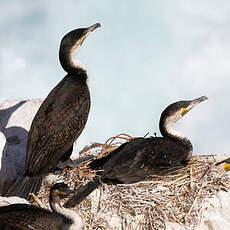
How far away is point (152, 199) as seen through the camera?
9594mm

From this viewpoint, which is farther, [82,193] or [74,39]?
[74,39]

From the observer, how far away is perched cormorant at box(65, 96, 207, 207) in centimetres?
956

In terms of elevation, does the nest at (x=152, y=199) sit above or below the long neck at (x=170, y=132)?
below

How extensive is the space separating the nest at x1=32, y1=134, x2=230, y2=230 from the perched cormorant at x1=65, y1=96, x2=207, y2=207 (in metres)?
0.14

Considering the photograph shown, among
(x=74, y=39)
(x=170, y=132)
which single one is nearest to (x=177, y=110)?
(x=170, y=132)

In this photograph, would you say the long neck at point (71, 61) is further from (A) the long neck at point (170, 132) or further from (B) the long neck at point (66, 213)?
(B) the long neck at point (66, 213)

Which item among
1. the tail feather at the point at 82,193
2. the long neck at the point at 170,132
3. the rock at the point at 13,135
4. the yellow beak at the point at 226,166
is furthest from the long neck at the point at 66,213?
the yellow beak at the point at 226,166

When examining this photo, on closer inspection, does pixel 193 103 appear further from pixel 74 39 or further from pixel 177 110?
pixel 74 39

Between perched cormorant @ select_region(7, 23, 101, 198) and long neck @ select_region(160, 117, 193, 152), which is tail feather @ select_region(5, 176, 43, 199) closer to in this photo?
perched cormorant @ select_region(7, 23, 101, 198)

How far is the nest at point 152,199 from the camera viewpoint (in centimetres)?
948

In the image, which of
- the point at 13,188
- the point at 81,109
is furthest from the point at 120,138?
the point at 13,188

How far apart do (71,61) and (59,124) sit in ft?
3.89

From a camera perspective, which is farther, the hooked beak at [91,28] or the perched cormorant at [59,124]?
the hooked beak at [91,28]

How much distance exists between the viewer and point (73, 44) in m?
10.7
